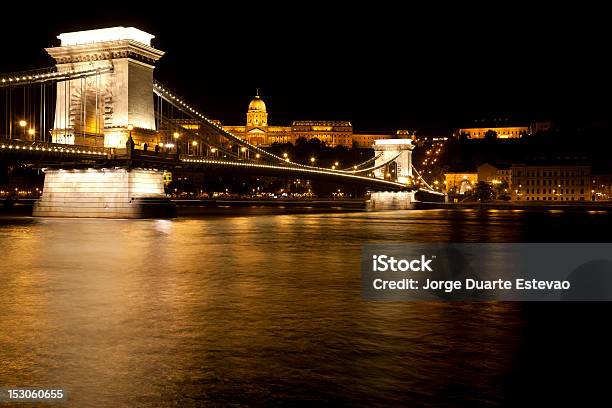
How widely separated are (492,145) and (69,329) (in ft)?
624

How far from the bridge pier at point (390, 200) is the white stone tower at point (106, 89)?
52.6 metres

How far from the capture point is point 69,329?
28.4 ft

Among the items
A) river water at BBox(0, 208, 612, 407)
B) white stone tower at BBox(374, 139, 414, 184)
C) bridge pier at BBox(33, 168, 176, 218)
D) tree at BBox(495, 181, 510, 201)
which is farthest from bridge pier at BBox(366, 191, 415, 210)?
river water at BBox(0, 208, 612, 407)

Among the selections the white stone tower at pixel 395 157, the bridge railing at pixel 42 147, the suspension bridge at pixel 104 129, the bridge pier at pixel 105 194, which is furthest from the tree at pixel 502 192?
the bridge railing at pixel 42 147

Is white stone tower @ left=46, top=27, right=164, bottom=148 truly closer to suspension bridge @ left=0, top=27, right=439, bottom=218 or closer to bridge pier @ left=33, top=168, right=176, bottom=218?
suspension bridge @ left=0, top=27, right=439, bottom=218

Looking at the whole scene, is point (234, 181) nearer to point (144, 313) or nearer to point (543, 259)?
point (543, 259)

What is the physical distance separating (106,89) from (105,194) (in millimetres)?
7450

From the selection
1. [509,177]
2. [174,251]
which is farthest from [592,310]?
[509,177]

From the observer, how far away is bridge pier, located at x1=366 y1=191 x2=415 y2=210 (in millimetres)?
94625

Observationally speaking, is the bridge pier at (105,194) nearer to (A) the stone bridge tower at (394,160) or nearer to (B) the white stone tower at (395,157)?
(A) the stone bridge tower at (394,160)

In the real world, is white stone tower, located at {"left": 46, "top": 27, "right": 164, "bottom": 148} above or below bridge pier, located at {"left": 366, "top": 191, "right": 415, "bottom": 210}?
above

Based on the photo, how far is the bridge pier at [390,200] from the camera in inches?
3725

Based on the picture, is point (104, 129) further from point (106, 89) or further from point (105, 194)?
point (105, 194)

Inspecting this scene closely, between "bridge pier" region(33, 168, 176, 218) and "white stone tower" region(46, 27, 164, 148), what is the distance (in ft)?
8.74
